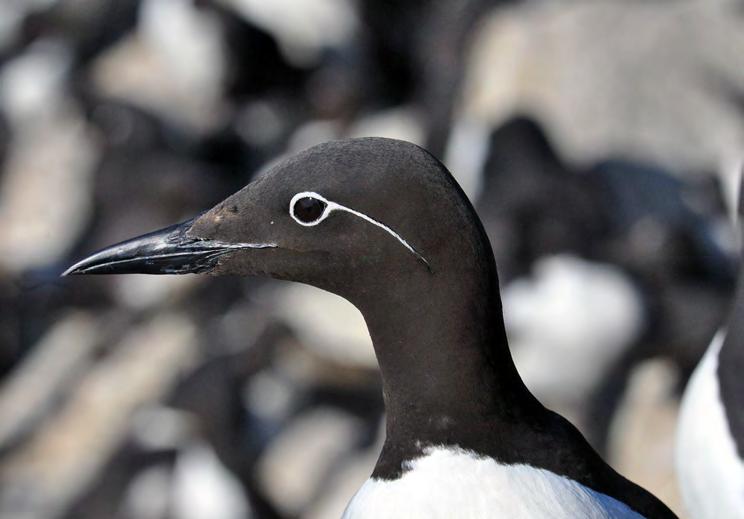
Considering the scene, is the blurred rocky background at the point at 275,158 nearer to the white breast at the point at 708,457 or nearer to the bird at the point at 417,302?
the white breast at the point at 708,457

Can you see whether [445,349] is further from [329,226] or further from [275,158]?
[275,158]

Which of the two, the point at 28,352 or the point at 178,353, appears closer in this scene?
the point at 178,353

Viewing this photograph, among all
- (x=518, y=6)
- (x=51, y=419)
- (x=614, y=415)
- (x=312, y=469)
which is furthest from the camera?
(x=518, y=6)

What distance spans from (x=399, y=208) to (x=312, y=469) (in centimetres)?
458

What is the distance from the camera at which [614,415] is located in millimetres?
6125

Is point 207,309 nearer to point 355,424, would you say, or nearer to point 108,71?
point 355,424

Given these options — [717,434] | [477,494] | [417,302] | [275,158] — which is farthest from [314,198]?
[275,158]

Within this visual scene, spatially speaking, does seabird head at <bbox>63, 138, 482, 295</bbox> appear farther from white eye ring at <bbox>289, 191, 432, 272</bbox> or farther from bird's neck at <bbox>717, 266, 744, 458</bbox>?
bird's neck at <bbox>717, 266, 744, 458</bbox>

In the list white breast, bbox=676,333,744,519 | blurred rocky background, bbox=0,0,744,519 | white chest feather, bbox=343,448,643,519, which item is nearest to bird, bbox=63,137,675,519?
white chest feather, bbox=343,448,643,519

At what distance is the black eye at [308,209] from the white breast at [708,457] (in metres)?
1.64

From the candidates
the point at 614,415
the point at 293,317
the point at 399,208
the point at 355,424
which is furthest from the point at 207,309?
the point at 399,208

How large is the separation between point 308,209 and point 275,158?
6.59 metres

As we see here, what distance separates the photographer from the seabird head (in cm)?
241

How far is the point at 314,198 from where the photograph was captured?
246 centimetres
